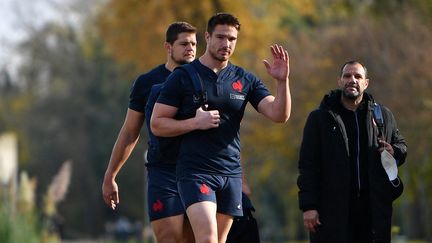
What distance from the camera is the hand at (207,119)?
10.5 meters

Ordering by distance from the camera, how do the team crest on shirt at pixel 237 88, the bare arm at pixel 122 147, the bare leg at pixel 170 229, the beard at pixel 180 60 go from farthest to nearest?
the bare arm at pixel 122 147, the beard at pixel 180 60, the bare leg at pixel 170 229, the team crest on shirt at pixel 237 88

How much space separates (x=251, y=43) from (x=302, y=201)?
28.0 m

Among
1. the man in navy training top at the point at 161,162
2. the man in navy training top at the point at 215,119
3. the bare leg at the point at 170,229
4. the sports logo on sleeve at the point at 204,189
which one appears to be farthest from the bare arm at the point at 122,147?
the sports logo on sleeve at the point at 204,189

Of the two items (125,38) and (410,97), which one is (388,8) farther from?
(125,38)

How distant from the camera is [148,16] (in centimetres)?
3897

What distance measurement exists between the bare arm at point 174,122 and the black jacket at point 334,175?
5.83 ft

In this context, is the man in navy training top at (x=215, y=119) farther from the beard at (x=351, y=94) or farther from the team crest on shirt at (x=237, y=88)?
the beard at (x=351, y=94)

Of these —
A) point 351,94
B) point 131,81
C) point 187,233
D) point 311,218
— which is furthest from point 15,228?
point 131,81

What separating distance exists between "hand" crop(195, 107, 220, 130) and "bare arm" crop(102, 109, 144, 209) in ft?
6.88

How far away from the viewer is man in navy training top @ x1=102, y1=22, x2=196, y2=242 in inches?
471

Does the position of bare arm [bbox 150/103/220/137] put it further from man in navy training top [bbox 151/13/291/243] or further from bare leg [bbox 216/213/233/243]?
bare leg [bbox 216/213/233/243]

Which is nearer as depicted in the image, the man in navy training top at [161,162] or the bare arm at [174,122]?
the bare arm at [174,122]

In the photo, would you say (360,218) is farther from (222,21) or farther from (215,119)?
(222,21)

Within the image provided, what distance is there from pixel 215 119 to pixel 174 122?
41cm
